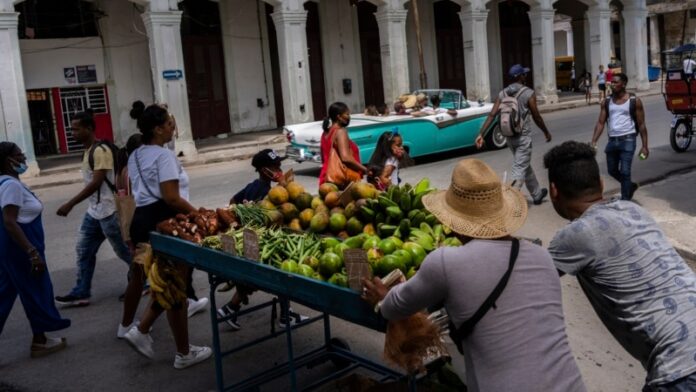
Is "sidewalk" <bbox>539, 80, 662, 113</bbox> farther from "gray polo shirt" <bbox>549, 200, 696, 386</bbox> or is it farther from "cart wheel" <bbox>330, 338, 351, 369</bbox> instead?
"gray polo shirt" <bbox>549, 200, 696, 386</bbox>

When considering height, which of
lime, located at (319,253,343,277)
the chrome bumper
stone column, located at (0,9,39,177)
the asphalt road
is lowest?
the asphalt road

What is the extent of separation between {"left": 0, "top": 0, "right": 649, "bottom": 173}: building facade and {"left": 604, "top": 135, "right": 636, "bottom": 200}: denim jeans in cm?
1240

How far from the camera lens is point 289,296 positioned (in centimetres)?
360

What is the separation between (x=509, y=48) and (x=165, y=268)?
29.1 m

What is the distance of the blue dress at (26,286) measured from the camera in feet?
18.1

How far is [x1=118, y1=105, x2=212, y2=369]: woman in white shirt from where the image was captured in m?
5.07

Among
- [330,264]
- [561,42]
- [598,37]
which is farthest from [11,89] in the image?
[561,42]

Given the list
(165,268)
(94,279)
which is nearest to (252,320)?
(165,268)

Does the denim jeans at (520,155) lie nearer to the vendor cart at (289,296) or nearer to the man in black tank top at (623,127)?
the man in black tank top at (623,127)

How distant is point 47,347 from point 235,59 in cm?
1870

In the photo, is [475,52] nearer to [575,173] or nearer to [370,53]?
[370,53]

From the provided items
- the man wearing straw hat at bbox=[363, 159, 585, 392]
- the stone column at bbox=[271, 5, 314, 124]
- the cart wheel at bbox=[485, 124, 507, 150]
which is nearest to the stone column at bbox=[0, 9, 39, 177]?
the stone column at bbox=[271, 5, 314, 124]

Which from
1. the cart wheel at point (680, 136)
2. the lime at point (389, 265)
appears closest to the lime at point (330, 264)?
the lime at point (389, 265)

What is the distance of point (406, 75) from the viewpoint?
24688 mm
